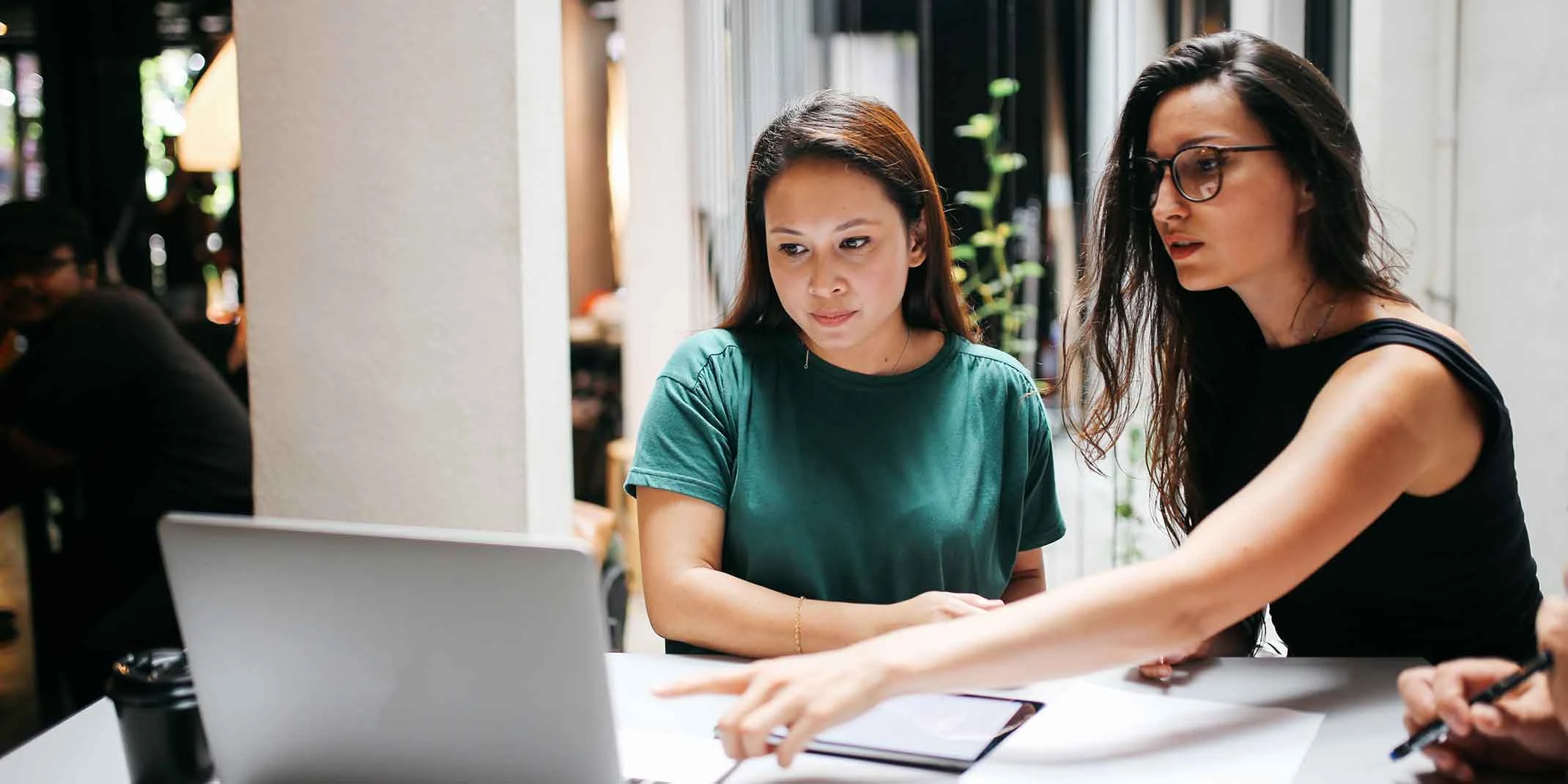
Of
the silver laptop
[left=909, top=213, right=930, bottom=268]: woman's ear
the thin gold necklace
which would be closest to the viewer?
the silver laptop

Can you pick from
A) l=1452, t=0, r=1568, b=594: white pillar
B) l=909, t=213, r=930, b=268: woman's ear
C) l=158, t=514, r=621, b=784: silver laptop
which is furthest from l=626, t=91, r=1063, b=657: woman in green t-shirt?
l=1452, t=0, r=1568, b=594: white pillar

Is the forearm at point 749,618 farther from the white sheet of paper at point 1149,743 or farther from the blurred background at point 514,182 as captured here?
the blurred background at point 514,182

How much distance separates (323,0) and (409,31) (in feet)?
0.56

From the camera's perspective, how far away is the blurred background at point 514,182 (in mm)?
2125

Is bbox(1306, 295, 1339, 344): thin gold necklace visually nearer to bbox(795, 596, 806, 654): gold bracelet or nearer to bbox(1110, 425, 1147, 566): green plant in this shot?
bbox(795, 596, 806, 654): gold bracelet

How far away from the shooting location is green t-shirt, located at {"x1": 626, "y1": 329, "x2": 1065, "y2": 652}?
152cm

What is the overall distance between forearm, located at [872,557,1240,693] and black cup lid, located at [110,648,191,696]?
67 cm

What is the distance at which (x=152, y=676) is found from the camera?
3.73 ft

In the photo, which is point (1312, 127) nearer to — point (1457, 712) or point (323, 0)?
point (1457, 712)

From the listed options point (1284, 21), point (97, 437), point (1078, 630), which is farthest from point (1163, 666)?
point (97, 437)

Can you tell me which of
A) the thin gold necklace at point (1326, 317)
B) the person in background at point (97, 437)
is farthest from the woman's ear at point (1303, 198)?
the person in background at point (97, 437)

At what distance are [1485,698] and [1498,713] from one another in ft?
0.05

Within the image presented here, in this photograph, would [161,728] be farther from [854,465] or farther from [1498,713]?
[1498,713]

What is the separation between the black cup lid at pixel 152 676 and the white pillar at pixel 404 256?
3.28 ft
